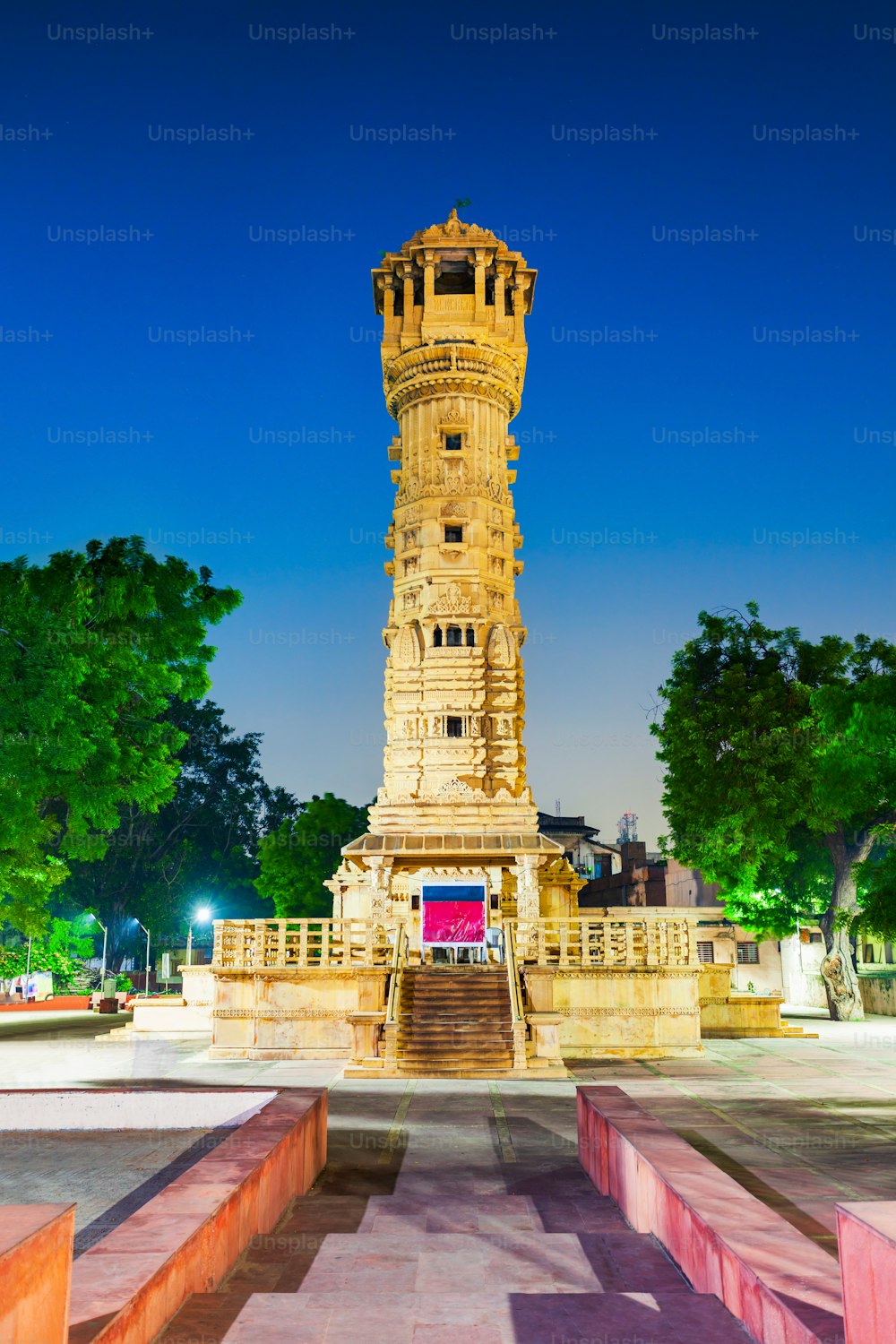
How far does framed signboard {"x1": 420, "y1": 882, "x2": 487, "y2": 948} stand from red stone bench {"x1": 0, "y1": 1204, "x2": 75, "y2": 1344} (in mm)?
22002

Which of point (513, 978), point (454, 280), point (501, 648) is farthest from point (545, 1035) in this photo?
point (454, 280)

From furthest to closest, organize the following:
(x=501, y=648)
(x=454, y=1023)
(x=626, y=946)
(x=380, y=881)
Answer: (x=501, y=648), (x=380, y=881), (x=626, y=946), (x=454, y=1023)

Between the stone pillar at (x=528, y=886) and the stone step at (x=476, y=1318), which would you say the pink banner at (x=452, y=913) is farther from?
the stone step at (x=476, y=1318)

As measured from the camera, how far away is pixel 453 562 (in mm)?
38219

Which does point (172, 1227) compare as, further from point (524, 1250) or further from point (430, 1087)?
point (430, 1087)

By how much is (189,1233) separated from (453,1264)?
206 centimetres

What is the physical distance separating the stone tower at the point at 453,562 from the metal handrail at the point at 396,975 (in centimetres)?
810

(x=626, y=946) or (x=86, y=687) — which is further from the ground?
(x=86, y=687)

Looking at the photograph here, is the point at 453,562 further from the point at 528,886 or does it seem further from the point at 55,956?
the point at 55,956

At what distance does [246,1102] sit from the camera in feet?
39.1

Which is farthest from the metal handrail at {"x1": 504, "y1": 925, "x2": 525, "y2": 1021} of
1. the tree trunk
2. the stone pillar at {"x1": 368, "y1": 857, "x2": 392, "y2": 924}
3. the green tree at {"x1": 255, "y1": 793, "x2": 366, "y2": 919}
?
the green tree at {"x1": 255, "y1": 793, "x2": 366, "y2": 919}

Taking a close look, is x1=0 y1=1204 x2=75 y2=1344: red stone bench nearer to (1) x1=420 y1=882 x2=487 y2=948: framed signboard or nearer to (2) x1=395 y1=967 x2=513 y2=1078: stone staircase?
(2) x1=395 y1=967 x2=513 y2=1078: stone staircase

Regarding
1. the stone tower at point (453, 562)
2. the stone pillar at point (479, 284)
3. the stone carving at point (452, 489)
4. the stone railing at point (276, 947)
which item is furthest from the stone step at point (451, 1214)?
the stone pillar at point (479, 284)

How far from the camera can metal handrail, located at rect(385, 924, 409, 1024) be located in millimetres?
21906
